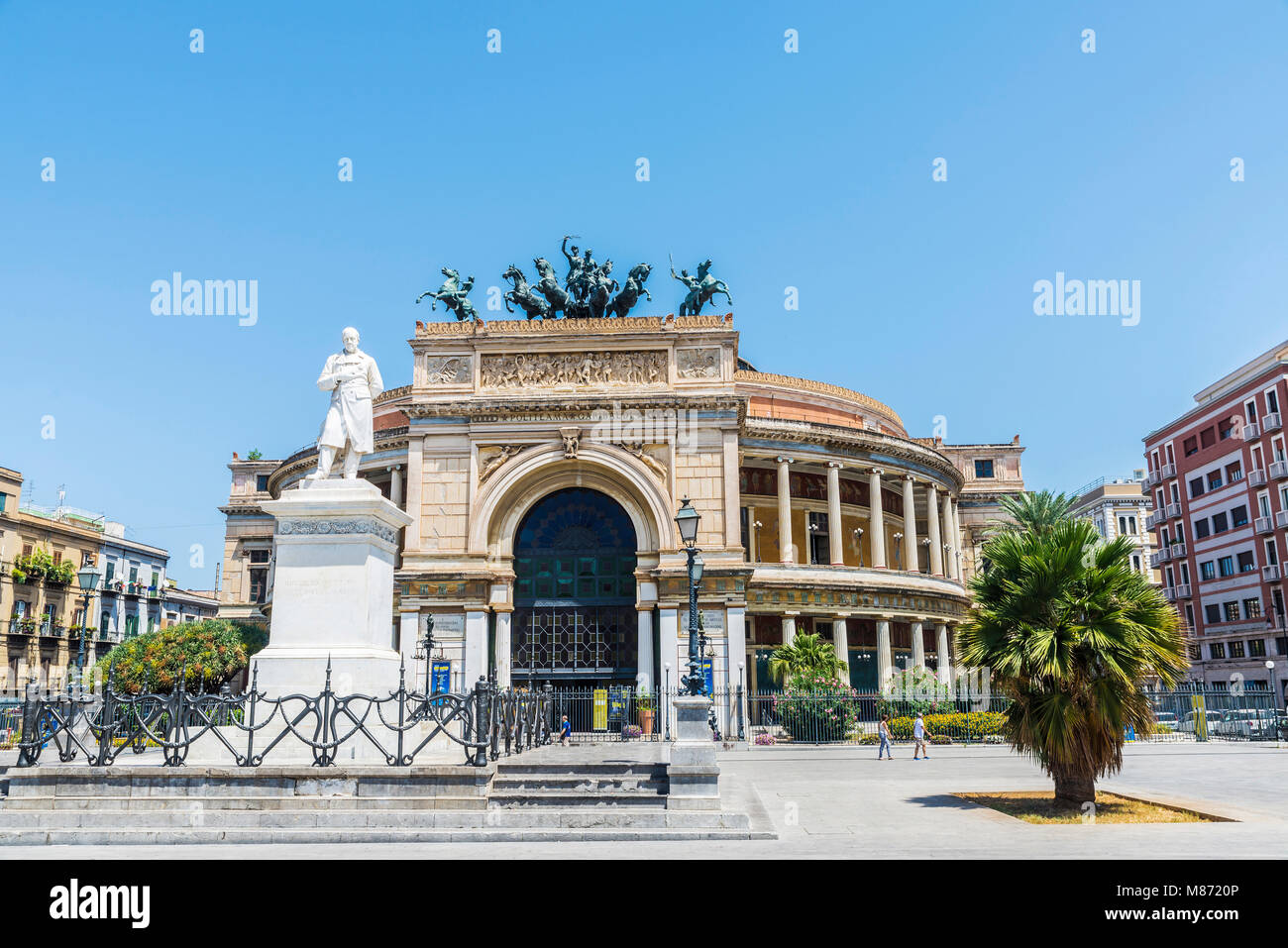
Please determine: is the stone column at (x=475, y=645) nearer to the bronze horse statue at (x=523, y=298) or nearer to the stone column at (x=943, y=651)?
the bronze horse statue at (x=523, y=298)

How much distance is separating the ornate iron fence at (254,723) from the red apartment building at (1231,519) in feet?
174

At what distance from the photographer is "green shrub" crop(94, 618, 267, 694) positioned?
4409 centimetres

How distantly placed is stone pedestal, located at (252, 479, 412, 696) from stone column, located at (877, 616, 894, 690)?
36819 millimetres

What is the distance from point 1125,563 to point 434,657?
86.7ft

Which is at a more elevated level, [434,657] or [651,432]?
[651,432]

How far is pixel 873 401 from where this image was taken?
58719 millimetres

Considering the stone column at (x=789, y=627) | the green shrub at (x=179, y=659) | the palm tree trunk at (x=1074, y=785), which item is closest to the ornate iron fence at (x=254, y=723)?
the palm tree trunk at (x=1074, y=785)

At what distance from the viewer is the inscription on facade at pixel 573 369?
38.8 meters

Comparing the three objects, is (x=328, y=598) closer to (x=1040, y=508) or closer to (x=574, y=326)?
(x=574, y=326)

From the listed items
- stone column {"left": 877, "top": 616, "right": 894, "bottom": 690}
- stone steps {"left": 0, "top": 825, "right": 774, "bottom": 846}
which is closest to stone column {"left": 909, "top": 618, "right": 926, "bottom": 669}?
stone column {"left": 877, "top": 616, "right": 894, "bottom": 690}

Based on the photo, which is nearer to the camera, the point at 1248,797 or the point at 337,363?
the point at 337,363
